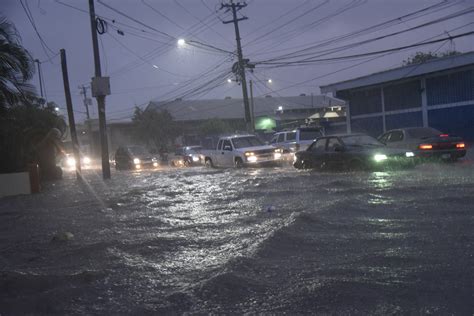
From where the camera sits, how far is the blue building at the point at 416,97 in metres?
23.2

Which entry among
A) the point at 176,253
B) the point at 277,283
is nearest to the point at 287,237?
the point at 176,253

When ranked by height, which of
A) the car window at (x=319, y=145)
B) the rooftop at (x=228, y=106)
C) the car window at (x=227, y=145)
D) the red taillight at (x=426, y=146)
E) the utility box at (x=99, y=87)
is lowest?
the red taillight at (x=426, y=146)

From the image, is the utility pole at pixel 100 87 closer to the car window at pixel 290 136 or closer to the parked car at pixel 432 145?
the car window at pixel 290 136

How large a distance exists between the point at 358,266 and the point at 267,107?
54.9 meters

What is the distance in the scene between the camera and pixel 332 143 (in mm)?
15273

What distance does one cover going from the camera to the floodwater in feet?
15.1

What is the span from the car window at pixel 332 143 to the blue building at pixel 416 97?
10.2 metres

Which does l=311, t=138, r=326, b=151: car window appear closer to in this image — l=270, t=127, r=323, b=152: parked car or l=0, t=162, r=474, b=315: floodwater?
l=0, t=162, r=474, b=315: floodwater

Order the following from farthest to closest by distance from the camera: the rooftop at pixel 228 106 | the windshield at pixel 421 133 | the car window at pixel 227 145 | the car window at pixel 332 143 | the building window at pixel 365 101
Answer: the rooftop at pixel 228 106 → the building window at pixel 365 101 → the car window at pixel 227 145 → the windshield at pixel 421 133 → the car window at pixel 332 143

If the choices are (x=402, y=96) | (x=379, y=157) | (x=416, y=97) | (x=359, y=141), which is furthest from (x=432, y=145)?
(x=402, y=96)

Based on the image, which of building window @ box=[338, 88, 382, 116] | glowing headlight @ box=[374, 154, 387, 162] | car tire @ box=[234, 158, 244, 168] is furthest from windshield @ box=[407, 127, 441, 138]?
building window @ box=[338, 88, 382, 116]

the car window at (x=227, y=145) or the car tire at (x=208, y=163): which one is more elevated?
the car window at (x=227, y=145)

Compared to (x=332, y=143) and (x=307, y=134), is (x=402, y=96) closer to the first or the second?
(x=307, y=134)

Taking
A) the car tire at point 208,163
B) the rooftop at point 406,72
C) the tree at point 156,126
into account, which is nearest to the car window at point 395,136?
the rooftop at point 406,72
